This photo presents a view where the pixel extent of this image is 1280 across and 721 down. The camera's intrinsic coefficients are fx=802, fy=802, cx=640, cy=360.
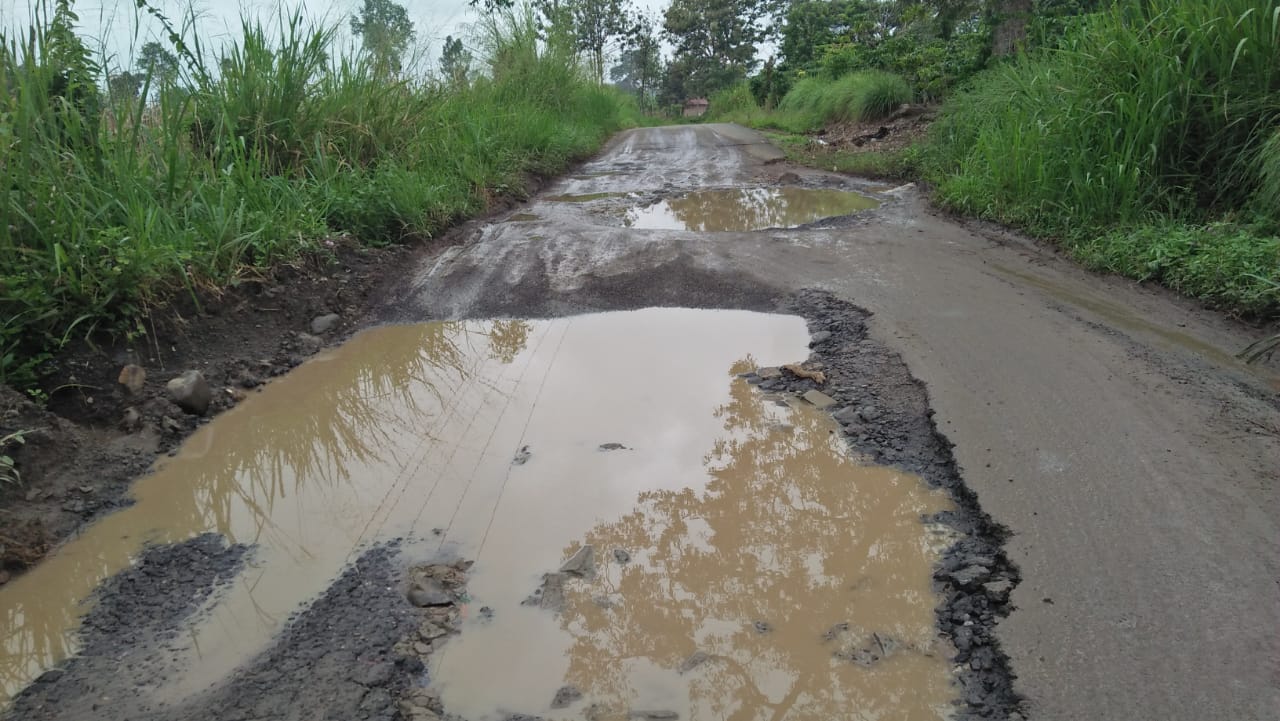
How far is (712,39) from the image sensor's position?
127ft

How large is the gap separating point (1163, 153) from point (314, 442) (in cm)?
543

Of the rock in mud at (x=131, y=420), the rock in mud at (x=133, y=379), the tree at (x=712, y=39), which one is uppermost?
the tree at (x=712, y=39)

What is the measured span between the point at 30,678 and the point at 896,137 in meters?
11.0

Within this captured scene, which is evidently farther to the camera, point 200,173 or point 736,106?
point 736,106

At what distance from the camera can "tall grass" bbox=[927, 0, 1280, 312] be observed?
4469mm

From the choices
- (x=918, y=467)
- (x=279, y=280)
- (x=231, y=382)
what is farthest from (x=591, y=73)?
(x=918, y=467)

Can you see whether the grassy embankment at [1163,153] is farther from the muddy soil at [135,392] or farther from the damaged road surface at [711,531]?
the muddy soil at [135,392]

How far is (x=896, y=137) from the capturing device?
432 inches

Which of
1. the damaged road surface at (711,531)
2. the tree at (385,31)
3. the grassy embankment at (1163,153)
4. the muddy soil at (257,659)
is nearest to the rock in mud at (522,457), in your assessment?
the damaged road surface at (711,531)

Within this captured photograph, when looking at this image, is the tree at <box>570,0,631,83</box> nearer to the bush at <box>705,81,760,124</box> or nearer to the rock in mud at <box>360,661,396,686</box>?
the bush at <box>705,81,760,124</box>

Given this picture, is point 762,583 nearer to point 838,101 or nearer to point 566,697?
point 566,697

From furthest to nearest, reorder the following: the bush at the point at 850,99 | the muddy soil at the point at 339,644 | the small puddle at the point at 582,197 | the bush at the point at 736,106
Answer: the bush at the point at 736,106, the bush at the point at 850,99, the small puddle at the point at 582,197, the muddy soil at the point at 339,644

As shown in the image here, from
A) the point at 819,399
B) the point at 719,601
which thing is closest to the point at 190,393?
the point at 719,601

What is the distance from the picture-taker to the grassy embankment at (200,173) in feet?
11.1
